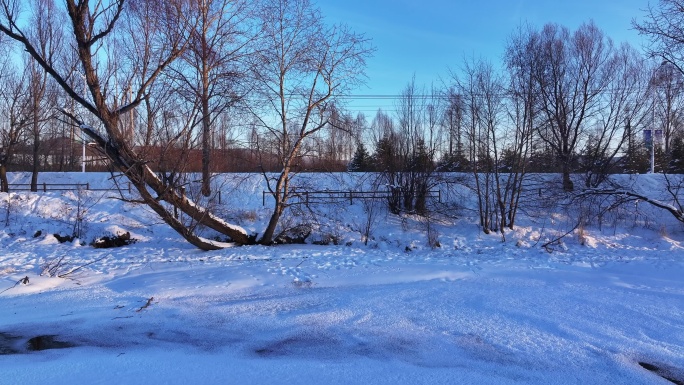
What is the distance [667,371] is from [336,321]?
3687 mm

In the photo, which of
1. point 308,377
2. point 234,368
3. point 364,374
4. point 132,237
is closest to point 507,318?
point 364,374

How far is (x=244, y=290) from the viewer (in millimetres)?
7891

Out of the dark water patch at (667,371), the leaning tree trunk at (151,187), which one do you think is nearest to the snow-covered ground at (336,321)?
the dark water patch at (667,371)

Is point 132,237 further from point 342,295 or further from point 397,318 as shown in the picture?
point 397,318

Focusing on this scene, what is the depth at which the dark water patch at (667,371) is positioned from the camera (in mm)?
4148

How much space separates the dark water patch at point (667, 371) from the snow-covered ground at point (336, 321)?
0.07 ft

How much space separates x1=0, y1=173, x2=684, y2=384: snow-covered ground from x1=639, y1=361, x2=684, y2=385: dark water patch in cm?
2

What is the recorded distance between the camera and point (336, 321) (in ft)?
19.1

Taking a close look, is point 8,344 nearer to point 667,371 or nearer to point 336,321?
point 336,321

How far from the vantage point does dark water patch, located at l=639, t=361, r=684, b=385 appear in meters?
4.15

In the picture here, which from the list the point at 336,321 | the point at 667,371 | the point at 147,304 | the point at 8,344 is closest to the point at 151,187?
the point at 147,304

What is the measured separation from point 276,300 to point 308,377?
3.03 meters

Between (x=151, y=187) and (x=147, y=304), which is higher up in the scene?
(x=151, y=187)

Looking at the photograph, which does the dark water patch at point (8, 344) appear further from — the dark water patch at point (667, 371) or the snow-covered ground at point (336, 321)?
the dark water patch at point (667, 371)
